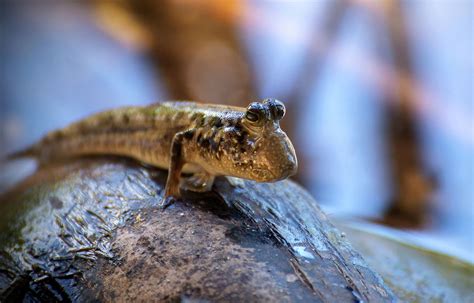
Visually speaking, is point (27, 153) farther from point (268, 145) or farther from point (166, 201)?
point (268, 145)

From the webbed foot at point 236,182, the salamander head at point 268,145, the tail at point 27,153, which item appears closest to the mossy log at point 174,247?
the webbed foot at point 236,182

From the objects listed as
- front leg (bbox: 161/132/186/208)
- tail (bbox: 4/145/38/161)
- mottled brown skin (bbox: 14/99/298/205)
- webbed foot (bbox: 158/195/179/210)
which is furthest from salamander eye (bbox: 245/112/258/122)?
tail (bbox: 4/145/38/161)

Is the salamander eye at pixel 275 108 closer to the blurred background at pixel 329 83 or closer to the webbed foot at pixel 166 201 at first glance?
the webbed foot at pixel 166 201

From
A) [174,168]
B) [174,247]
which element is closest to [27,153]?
[174,168]

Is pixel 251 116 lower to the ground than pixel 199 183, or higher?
higher

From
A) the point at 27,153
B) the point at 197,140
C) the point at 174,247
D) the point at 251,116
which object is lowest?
the point at 27,153

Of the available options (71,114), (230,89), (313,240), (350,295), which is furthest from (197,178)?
(71,114)
